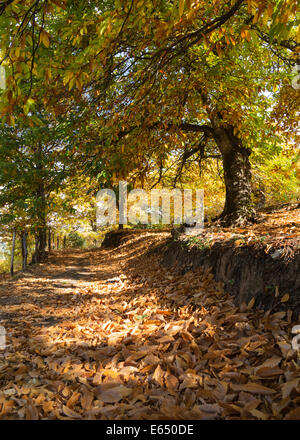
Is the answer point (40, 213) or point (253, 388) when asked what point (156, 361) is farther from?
point (40, 213)

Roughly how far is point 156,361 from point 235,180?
5.12 m

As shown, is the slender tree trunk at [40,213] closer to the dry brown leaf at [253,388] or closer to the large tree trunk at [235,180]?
the large tree trunk at [235,180]

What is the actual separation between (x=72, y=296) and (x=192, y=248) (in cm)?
273

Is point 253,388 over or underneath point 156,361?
over

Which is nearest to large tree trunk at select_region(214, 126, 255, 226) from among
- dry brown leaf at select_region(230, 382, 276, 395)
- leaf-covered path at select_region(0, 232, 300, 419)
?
leaf-covered path at select_region(0, 232, 300, 419)

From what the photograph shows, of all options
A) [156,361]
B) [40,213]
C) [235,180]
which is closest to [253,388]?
[156,361]

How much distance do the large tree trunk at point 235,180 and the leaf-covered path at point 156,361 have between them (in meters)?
2.75

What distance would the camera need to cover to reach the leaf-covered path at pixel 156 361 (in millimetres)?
1975

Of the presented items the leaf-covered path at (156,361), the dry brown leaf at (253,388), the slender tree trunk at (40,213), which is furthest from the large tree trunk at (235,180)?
the slender tree trunk at (40,213)

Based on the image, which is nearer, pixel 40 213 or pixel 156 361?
pixel 156 361

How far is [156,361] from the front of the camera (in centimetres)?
260

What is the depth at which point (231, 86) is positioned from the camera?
4.51 metres

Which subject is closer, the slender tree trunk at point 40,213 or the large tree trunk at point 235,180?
the large tree trunk at point 235,180

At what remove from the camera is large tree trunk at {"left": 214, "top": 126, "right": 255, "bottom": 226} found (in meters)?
6.45
